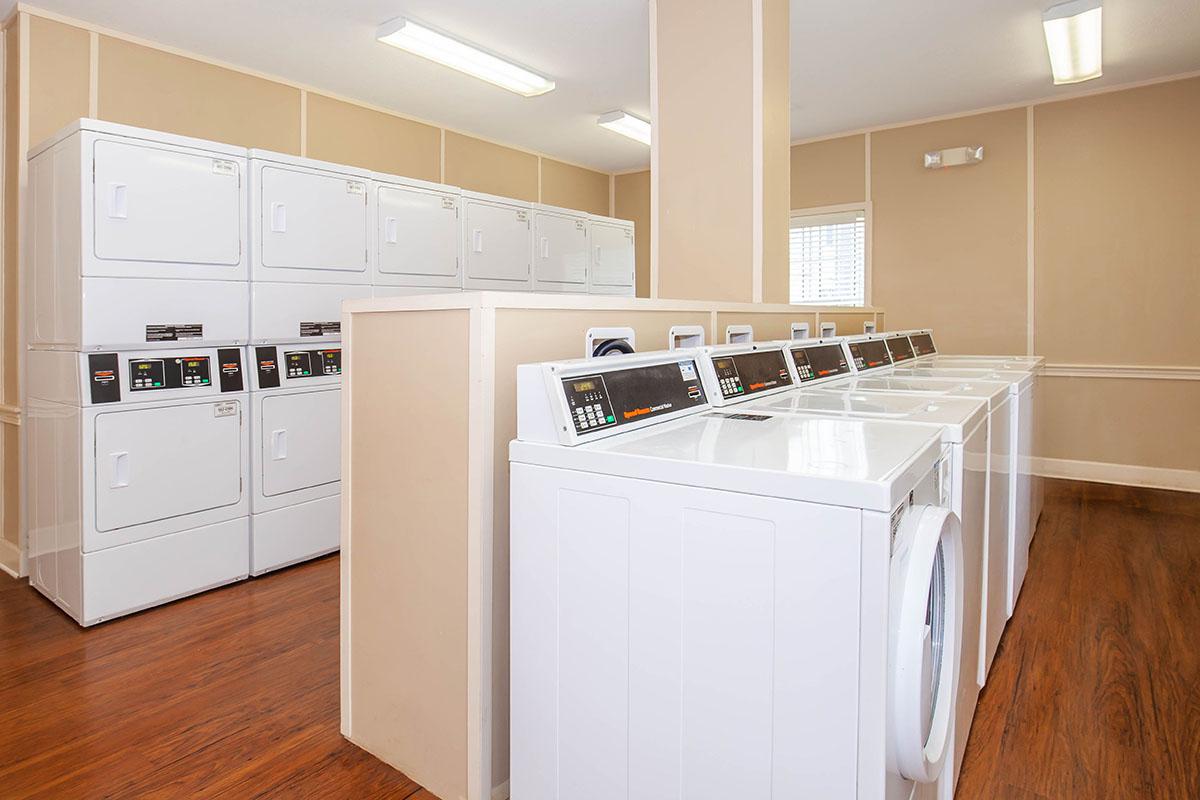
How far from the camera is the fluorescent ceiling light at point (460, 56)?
4.00 meters

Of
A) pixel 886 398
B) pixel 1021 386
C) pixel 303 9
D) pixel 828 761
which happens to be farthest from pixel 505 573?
pixel 303 9

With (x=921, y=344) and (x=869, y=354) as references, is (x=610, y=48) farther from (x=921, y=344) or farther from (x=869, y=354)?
(x=921, y=344)

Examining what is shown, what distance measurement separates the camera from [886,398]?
2201 mm

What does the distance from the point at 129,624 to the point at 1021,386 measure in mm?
3596

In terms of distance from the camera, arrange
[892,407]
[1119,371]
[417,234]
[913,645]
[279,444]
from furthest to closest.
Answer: [1119,371] → [417,234] → [279,444] → [892,407] → [913,645]

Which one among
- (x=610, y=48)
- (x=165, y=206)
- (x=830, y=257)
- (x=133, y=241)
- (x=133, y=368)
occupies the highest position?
(x=610, y=48)

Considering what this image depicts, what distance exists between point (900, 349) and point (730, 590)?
321 centimetres

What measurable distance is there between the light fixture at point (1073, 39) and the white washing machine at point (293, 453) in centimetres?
417

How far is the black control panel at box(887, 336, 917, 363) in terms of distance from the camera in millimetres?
3837

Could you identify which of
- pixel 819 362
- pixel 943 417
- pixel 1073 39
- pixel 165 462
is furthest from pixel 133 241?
pixel 1073 39

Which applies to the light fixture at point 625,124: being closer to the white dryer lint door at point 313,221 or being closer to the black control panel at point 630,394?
the white dryer lint door at point 313,221

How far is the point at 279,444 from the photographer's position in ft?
11.4

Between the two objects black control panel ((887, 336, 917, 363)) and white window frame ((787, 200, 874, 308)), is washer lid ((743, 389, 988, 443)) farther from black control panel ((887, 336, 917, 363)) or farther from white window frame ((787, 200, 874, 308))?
white window frame ((787, 200, 874, 308))

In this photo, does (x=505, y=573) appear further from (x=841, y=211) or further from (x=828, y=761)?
(x=841, y=211)
